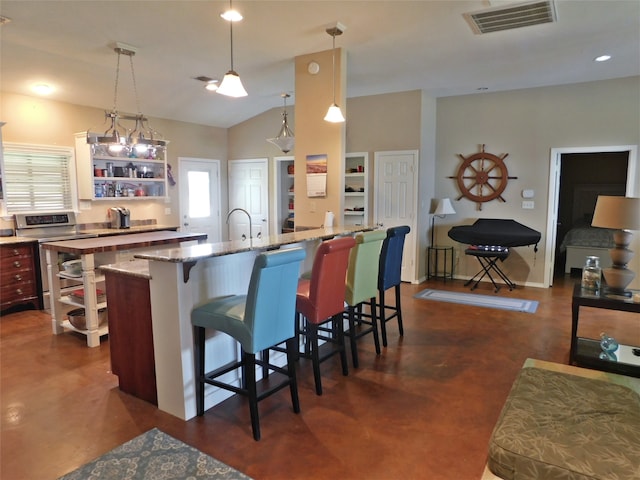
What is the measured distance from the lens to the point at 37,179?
5.35m

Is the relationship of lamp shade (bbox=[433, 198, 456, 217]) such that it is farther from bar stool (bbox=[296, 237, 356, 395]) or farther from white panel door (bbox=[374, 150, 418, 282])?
bar stool (bbox=[296, 237, 356, 395])

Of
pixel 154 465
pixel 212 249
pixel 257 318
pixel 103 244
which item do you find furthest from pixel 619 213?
pixel 103 244

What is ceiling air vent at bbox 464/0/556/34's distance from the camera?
3.31 m

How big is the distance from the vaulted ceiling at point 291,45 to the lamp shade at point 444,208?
5.36ft

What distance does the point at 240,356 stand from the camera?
3.00 m

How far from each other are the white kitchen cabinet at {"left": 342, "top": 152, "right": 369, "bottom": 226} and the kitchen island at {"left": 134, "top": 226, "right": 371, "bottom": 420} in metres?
4.04

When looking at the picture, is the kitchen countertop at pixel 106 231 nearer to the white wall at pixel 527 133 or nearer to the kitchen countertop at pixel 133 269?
the kitchen countertop at pixel 133 269

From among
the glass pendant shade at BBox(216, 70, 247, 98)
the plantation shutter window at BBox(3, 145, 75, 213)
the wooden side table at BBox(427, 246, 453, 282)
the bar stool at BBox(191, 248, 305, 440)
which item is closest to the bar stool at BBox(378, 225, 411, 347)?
the bar stool at BBox(191, 248, 305, 440)

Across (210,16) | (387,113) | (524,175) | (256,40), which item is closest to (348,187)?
(387,113)

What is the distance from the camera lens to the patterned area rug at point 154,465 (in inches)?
81.1

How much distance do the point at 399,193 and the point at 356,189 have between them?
843 mm

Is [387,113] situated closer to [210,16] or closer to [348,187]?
[348,187]

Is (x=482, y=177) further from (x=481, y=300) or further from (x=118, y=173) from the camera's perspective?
(x=118, y=173)

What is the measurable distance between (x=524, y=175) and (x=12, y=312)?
7024mm
